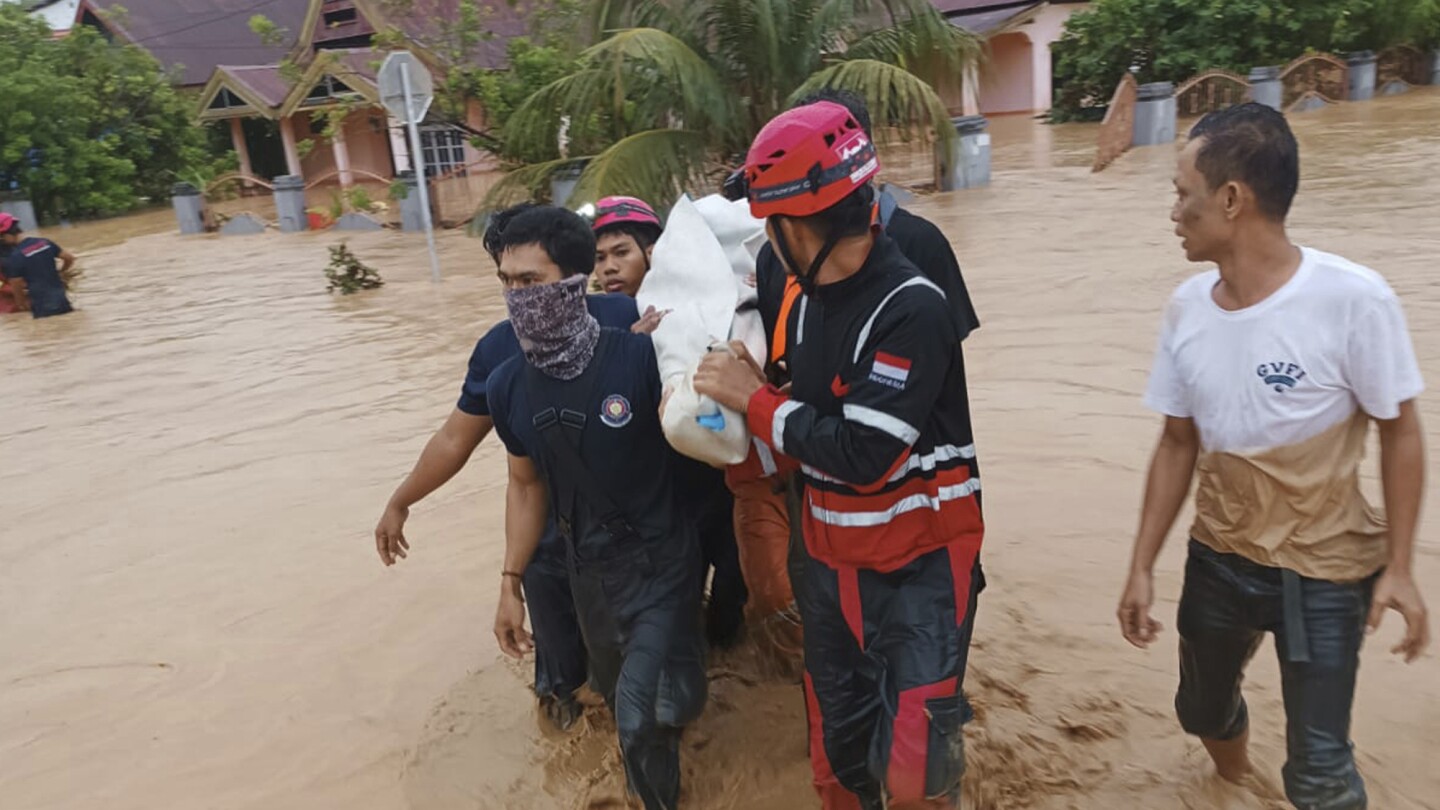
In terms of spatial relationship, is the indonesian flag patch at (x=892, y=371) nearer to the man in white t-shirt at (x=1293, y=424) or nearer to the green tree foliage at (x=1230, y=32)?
the man in white t-shirt at (x=1293, y=424)

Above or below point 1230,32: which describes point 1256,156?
below

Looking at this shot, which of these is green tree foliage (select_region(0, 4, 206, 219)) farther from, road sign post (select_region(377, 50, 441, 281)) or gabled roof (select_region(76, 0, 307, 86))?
road sign post (select_region(377, 50, 441, 281))

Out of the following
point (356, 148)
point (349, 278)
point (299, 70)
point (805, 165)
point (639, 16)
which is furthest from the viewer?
point (356, 148)

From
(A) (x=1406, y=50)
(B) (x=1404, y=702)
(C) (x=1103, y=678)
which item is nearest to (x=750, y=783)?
(C) (x=1103, y=678)

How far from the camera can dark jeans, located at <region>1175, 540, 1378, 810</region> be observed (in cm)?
242

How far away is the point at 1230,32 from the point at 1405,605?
24907 mm

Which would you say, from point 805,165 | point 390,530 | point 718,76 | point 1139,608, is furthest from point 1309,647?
point 718,76

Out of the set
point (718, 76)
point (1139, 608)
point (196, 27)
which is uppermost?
point (196, 27)

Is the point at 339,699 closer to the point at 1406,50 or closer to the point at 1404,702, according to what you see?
the point at 1404,702

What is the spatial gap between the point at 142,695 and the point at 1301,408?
4.34m

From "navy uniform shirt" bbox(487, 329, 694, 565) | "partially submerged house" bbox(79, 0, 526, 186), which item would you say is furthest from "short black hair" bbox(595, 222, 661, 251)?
"partially submerged house" bbox(79, 0, 526, 186)

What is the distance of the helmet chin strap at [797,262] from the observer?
239cm

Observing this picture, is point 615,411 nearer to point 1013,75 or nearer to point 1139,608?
point 1139,608

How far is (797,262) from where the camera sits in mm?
2457
